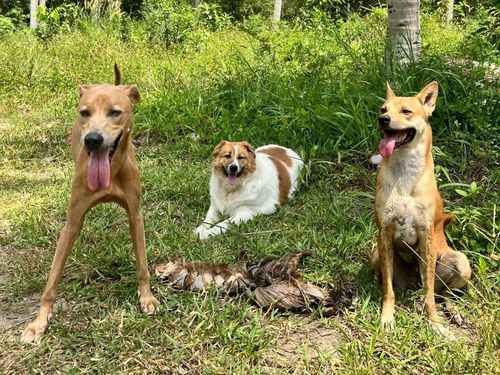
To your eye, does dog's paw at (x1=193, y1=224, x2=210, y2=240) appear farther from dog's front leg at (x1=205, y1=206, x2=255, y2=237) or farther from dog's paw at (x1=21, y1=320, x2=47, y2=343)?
dog's paw at (x1=21, y1=320, x2=47, y2=343)

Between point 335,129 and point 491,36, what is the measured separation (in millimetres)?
2154

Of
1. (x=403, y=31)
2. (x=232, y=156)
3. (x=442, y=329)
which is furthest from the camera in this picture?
(x=403, y=31)

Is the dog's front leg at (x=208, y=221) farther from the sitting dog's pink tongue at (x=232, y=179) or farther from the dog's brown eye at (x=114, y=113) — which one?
the dog's brown eye at (x=114, y=113)

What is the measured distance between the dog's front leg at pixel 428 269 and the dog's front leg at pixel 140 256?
163 centimetres

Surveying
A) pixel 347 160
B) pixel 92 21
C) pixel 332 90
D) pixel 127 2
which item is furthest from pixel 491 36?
pixel 127 2

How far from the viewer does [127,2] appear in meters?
24.0

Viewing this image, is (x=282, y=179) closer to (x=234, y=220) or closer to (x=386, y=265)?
(x=234, y=220)

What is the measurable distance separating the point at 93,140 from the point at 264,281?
1450mm

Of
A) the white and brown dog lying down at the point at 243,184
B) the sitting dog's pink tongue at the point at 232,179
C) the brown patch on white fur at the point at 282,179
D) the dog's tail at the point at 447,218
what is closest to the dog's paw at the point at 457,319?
the dog's tail at the point at 447,218

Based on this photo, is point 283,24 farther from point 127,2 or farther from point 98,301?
point 127,2

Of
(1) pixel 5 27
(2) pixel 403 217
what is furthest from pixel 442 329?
(1) pixel 5 27

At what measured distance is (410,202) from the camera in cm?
311

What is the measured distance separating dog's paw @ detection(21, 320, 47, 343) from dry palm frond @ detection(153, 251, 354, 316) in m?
0.84

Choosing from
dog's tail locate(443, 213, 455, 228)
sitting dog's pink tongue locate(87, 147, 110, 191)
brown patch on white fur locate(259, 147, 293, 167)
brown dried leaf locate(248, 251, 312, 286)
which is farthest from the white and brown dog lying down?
sitting dog's pink tongue locate(87, 147, 110, 191)
